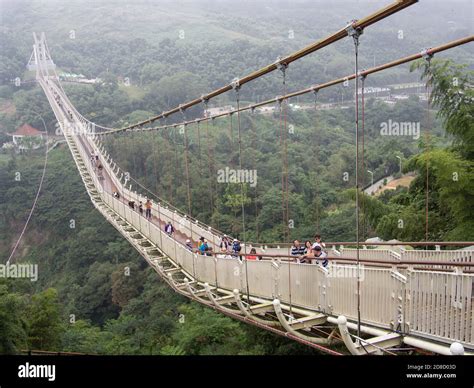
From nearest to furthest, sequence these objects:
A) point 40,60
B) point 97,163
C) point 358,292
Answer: point 358,292
point 97,163
point 40,60

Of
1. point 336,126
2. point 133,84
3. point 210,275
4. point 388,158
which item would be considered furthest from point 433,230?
point 133,84

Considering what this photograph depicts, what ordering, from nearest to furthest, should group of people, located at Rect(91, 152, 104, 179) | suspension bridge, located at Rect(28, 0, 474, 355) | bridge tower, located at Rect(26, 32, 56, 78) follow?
suspension bridge, located at Rect(28, 0, 474, 355) < group of people, located at Rect(91, 152, 104, 179) < bridge tower, located at Rect(26, 32, 56, 78)

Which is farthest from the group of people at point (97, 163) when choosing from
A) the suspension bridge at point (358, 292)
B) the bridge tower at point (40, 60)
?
the bridge tower at point (40, 60)

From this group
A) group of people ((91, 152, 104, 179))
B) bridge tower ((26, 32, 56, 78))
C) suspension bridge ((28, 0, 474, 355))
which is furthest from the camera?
bridge tower ((26, 32, 56, 78))

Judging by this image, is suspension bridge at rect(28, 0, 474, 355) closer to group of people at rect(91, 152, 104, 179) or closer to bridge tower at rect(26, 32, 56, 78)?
group of people at rect(91, 152, 104, 179)

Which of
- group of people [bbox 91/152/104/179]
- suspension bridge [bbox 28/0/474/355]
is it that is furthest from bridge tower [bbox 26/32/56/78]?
suspension bridge [bbox 28/0/474/355]

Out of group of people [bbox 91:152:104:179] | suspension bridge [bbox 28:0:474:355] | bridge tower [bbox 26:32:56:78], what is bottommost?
suspension bridge [bbox 28:0:474:355]

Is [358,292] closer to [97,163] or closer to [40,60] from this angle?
[97,163]

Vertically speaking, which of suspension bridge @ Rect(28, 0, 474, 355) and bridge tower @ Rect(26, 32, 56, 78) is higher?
bridge tower @ Rect(26, 32, 56, 78)

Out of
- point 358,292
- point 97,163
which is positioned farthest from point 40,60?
point 358,292

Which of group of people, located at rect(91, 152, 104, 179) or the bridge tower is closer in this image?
group of people, located at rect(91, 152, 104, 179)

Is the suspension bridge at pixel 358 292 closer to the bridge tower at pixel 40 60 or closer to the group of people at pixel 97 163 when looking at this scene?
the group of people at pixel 97 163
